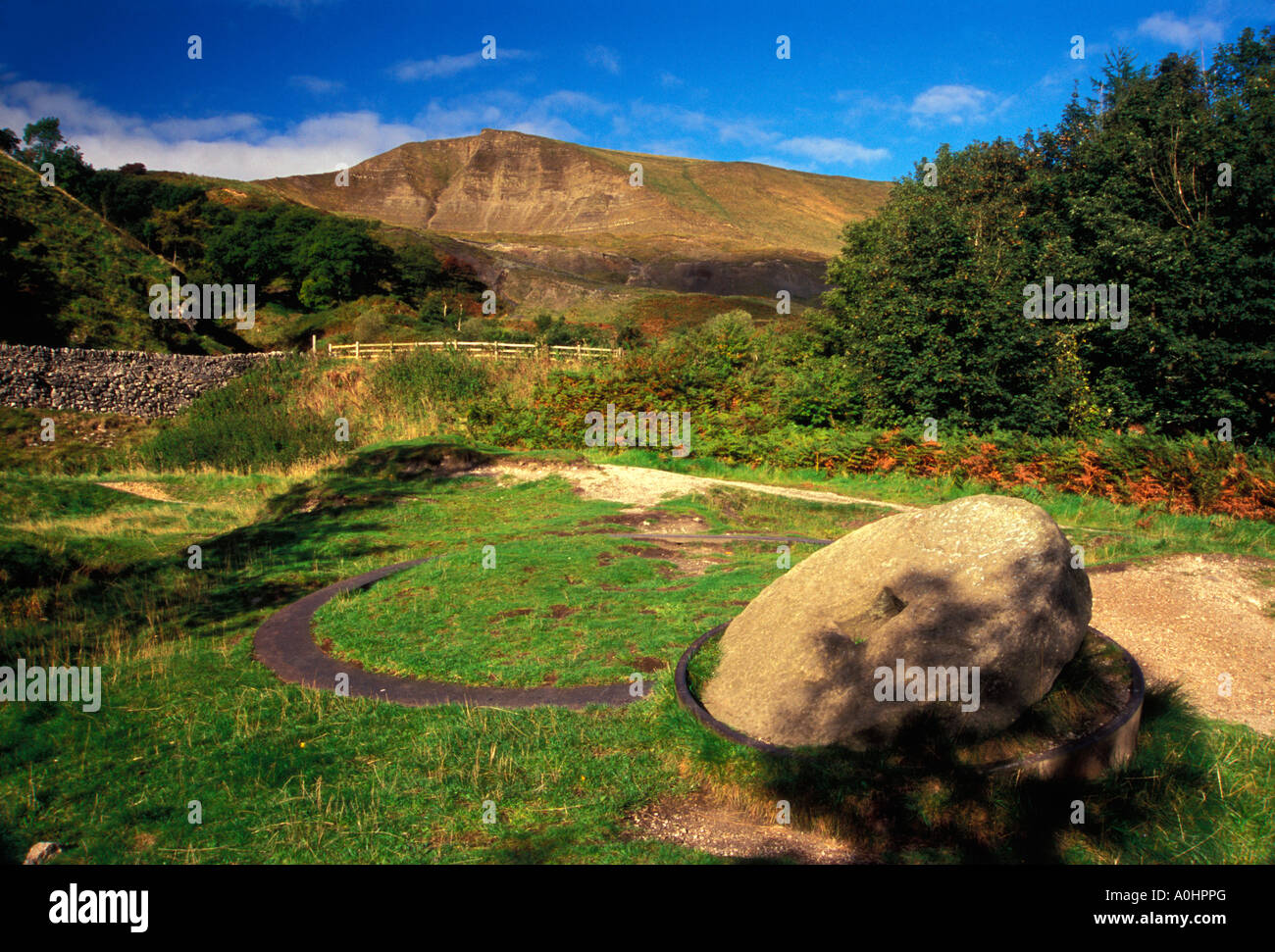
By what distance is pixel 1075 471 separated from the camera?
1411cm

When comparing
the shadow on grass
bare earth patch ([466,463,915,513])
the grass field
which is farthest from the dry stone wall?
the shadow on grass

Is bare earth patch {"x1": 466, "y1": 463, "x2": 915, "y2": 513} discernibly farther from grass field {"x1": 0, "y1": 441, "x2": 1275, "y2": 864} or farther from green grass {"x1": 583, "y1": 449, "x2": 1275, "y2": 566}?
grass field {"x1": 0, "y1": 441, "x2": 1275, "y2": 864}

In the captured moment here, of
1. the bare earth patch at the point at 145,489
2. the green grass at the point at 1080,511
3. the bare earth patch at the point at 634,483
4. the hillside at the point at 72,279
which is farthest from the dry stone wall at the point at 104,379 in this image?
the green grass at the point at 1080,511

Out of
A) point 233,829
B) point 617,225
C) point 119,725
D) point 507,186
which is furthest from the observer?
point 507,186

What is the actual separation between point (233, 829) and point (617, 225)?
493 feet

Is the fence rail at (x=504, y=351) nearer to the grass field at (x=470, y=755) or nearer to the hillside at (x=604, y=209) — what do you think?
the grass field at (x=470, y=755)

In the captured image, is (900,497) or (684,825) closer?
(684,825)

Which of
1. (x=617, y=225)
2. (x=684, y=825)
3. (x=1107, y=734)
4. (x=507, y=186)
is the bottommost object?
(x=684, y=825)

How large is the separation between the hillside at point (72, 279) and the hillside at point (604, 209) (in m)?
48.9

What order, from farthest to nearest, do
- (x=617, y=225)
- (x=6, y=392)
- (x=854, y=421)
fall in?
(x=617, y=225) → (x=6, y=392) → (x=854, y=421)

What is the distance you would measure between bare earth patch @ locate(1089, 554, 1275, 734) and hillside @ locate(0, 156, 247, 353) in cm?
3996

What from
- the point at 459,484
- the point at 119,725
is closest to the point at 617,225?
the point at 459,484

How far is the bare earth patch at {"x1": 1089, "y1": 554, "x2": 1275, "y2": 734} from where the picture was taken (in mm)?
5633
